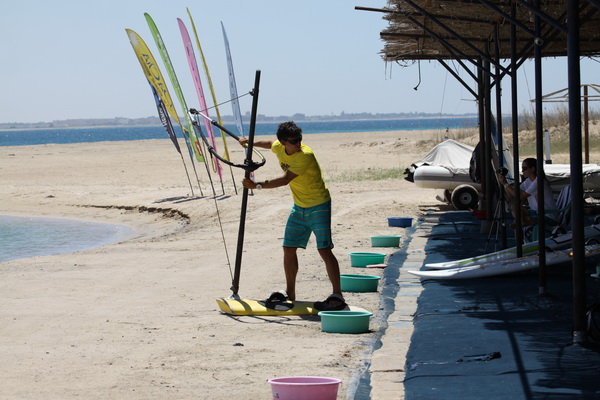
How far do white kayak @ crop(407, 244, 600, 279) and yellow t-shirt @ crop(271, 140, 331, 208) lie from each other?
4.77ft

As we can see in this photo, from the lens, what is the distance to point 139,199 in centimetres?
2002

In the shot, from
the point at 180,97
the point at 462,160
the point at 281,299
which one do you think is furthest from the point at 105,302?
the point at 180,97

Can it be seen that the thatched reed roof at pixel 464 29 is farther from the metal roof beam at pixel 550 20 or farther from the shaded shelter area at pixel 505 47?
the metal roof beam at pixel 550 20

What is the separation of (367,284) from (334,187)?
10.8 m

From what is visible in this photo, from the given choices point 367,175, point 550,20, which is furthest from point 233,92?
point 550,20

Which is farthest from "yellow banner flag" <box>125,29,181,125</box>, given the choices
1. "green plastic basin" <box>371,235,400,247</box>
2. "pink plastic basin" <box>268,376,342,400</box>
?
"pink plastic basin" <box>268,376,342,400</box>

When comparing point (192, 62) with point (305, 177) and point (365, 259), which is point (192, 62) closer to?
point (365, 259)

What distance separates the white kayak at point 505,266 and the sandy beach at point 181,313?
66 centimetres

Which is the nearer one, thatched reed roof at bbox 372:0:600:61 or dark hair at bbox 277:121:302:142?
dark hair at bbox 277:121:302:142

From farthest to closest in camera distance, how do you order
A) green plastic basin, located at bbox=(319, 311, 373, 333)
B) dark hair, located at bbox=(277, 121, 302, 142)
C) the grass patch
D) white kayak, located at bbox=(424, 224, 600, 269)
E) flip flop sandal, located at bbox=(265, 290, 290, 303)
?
the grass patch → white kayak, located at bbox=(424, 224, 600, 269) → flip flop sandal, located at bbox=(265, 290, 290, 303) → dark hair, located at bbox=(277, 121, 302, 142) → green plastic basin, located at bbox=(319, 311, 373, 333)

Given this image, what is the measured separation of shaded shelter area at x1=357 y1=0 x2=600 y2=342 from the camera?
4820 millimetres

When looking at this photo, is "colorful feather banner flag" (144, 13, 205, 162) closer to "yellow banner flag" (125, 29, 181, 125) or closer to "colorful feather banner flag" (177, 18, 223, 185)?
"yellow banner flag" (125, 29, 181, 125)

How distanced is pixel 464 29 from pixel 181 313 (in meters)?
5.51

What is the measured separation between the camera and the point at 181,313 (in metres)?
6.91
